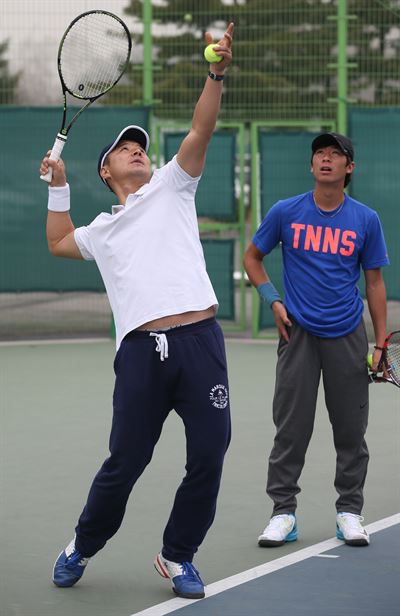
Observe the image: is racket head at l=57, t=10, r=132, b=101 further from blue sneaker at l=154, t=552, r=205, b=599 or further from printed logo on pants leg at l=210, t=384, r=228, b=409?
blue sneaker at l=154, t=552, r=205, b=599

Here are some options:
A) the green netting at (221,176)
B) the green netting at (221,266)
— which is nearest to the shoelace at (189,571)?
the green netting at (221,266)

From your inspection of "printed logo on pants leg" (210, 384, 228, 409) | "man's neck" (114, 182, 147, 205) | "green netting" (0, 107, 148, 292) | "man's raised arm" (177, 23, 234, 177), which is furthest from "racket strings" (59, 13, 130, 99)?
"green netting" (0, 107, 148, 292)

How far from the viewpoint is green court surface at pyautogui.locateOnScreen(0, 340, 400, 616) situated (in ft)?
17.9

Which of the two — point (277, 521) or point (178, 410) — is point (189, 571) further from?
point (277, 521)

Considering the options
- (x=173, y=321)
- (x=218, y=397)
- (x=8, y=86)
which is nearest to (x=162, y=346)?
(x=173, y=321)

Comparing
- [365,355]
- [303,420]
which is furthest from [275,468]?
[365,355]

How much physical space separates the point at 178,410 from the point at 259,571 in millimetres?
844

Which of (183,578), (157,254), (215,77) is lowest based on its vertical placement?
(183,578)

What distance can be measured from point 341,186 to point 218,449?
4.95 feet

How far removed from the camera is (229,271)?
12.9 metres

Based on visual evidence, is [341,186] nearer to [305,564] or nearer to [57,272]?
[305,564]

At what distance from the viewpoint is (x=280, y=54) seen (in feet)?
43.8

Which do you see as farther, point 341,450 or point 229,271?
point 229,271

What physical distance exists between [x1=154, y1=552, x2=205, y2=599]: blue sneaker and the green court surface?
9 cm
